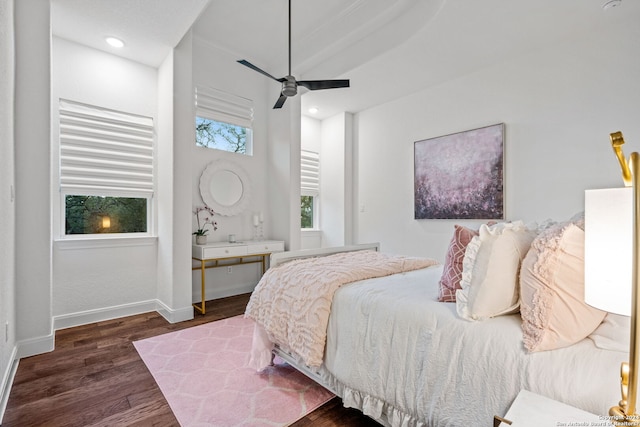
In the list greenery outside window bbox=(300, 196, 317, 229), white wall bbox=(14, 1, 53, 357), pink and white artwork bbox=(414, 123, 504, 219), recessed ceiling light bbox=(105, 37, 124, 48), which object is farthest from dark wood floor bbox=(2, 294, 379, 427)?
greenery outside window bbox=(300, 196, 317, 229)

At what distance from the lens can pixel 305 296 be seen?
1750 mm

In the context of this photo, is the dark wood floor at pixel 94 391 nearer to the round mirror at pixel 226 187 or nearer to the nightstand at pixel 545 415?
the nightstand at pixel 545 415

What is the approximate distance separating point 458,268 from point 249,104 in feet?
12.1

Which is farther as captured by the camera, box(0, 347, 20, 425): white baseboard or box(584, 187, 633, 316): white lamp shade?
box(0, 347, 20, 425): white baseboard

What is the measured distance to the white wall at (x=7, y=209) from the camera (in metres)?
1.79

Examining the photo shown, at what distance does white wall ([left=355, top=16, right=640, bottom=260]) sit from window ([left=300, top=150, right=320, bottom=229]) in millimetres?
1594

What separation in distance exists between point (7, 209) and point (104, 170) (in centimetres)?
132

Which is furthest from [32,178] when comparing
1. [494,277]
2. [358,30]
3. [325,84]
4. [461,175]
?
[461,175]

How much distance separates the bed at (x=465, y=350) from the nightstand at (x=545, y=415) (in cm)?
9

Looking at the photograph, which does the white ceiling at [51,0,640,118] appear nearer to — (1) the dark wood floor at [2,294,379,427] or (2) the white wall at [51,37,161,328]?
(2) the white wall at [51,37,161,328]

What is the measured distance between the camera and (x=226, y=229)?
158 inches

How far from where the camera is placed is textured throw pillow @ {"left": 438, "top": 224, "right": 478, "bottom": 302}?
146cm

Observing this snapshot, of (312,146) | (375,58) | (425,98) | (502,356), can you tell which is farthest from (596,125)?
(312,146)

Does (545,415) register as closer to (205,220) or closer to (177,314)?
(177,314)
